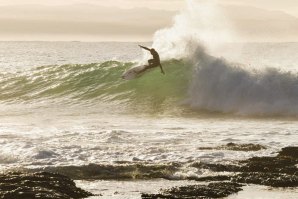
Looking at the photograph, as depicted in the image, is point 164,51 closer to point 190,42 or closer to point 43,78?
→ point 190,42

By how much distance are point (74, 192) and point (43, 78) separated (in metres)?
29.7

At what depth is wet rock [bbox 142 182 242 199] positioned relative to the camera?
36.8 feet

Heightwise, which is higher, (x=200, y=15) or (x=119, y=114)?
(x=200, y=15)

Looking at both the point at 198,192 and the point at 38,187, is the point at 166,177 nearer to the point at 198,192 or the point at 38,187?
the point at 198,192

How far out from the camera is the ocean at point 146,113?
1567 centimetres

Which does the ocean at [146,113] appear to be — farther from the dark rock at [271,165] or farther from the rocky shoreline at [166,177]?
the dark rock at [271,165]

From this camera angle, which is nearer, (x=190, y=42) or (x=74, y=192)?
(x=74, y=192)

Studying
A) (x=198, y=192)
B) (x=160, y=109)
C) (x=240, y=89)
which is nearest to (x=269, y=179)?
(x=198, y=192)

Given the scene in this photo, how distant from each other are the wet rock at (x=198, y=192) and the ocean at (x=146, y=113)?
53cm

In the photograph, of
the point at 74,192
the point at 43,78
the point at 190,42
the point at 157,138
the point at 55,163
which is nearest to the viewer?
the point at 74,192

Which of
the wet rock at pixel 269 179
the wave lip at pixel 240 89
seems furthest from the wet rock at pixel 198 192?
the wave lip at pixel 240 89

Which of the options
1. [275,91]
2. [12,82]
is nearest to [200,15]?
[275,91]

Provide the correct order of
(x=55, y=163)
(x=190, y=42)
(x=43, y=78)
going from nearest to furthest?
(x=55, y=163), (x=190, y=42), (x=43, y=78)

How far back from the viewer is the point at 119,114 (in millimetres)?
28109
